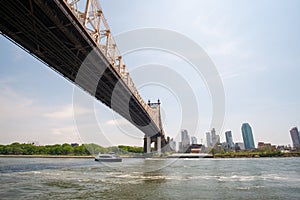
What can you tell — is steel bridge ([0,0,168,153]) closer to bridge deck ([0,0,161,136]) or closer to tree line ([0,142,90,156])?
bridge deck ([0,0,161,136])

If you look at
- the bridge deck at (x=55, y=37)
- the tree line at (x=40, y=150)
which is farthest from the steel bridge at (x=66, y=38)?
the tree line at (x=40, y=150)

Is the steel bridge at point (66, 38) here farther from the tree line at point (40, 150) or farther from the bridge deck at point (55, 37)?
the tree line at point (40, 150)

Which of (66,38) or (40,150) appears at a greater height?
(66,38)

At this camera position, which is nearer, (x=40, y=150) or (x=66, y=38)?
(x=66, y=38)

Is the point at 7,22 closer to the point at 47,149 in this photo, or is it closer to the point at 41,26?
the point at 41,26

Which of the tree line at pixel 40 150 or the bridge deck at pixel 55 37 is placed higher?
the bridge deck at pixel 55 37

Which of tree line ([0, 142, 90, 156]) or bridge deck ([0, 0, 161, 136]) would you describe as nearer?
bridge deck ([0, 0, 161, 136])

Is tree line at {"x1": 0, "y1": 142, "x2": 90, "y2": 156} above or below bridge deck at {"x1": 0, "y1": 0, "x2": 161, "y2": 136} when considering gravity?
below

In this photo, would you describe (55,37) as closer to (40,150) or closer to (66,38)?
(66,38)

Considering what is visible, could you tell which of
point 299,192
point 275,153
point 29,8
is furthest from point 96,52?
point 275,153

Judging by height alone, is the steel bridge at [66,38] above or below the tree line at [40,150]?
above

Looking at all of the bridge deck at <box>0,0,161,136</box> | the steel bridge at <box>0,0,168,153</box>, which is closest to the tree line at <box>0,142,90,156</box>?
the steel bridge at <box>0,0,168,153</box>

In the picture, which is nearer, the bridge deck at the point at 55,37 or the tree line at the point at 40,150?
the bridge deck at the point at 55,37

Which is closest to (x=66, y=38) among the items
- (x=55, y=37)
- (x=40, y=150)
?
(x=55, y=37)
